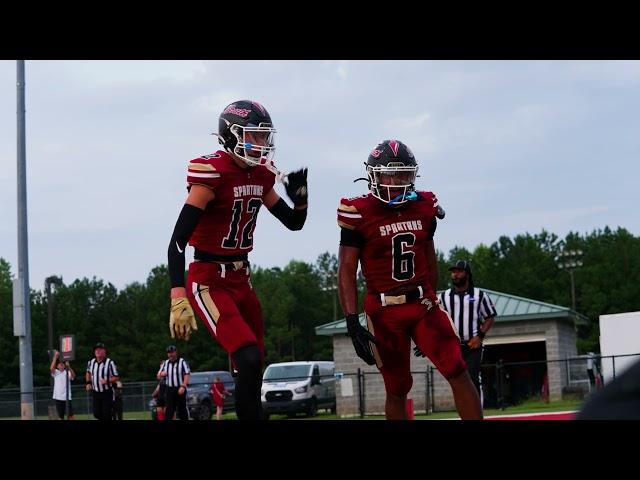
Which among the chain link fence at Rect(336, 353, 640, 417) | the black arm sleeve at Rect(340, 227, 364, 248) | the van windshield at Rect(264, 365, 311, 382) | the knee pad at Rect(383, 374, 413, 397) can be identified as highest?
the black arm sleeve at Rect(340, 227, 364, 248)

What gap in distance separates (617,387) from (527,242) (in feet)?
362

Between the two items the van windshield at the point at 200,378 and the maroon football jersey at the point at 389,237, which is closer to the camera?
the maroon football jersey at the point at 389,237

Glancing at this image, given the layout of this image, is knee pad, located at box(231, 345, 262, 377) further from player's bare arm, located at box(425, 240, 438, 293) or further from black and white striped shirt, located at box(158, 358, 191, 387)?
black and white striped shirt, located at box(158, 358, 191, 387)

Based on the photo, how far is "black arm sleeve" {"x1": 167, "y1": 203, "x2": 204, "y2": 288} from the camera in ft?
18.6

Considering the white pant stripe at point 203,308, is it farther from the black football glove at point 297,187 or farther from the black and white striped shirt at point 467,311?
the black and white striped shirt at point 467,311

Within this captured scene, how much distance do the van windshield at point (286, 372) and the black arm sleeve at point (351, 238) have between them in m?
22.9

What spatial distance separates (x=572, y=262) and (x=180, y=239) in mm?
88201

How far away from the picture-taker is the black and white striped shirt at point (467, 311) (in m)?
11.2

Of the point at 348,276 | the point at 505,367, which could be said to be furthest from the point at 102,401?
the point at 348,276

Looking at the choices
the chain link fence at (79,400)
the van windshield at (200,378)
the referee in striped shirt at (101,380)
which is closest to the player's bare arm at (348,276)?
the referee in striped shirt at (101,380)

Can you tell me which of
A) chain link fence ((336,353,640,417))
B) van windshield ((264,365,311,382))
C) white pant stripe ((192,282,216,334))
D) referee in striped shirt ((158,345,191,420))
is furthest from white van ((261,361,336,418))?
white pant stripe ((192,282,216,334))

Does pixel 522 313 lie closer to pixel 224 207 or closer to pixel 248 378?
pixel 224 207
